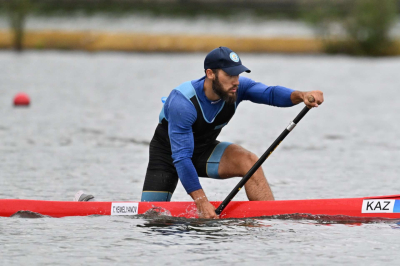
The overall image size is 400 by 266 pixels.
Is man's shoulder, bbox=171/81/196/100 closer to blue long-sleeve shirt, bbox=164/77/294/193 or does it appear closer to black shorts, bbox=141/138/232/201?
blue long-sleeve shirt, bbox=164/77/294/193

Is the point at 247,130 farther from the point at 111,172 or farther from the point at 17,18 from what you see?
the point at 17,18

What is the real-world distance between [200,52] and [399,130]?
40981 millimetres

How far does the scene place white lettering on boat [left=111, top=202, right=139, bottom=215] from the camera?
8539 millimetres

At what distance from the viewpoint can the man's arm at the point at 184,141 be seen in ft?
25.7

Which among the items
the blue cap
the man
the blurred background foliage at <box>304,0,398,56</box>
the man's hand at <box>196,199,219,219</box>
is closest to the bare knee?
the man

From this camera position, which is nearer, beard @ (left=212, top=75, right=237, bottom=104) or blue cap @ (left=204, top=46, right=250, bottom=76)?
blue cap @ (left=204, top=46, right=250, bottom=76)

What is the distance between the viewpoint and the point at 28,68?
44.1 meters

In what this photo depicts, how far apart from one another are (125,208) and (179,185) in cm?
305

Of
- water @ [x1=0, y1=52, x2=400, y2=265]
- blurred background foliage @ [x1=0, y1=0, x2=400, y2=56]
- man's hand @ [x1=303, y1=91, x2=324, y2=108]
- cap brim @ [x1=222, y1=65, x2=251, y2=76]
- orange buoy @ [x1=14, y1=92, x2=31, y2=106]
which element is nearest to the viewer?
water @ [x1=0, y1=52, x2=400, y2=265]

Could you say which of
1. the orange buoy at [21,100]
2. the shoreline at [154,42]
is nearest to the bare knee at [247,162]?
the orange buoy at [21,100]

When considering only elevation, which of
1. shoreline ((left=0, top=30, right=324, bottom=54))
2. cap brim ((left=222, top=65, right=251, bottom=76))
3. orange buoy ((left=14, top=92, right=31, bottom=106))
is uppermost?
shoreline ((left=0, top=30, right=324, bottom=54))

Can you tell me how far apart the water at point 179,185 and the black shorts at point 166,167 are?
361mm

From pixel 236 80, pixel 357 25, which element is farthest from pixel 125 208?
pixel 357 25

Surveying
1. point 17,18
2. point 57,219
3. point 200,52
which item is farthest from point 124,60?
point 57,219
